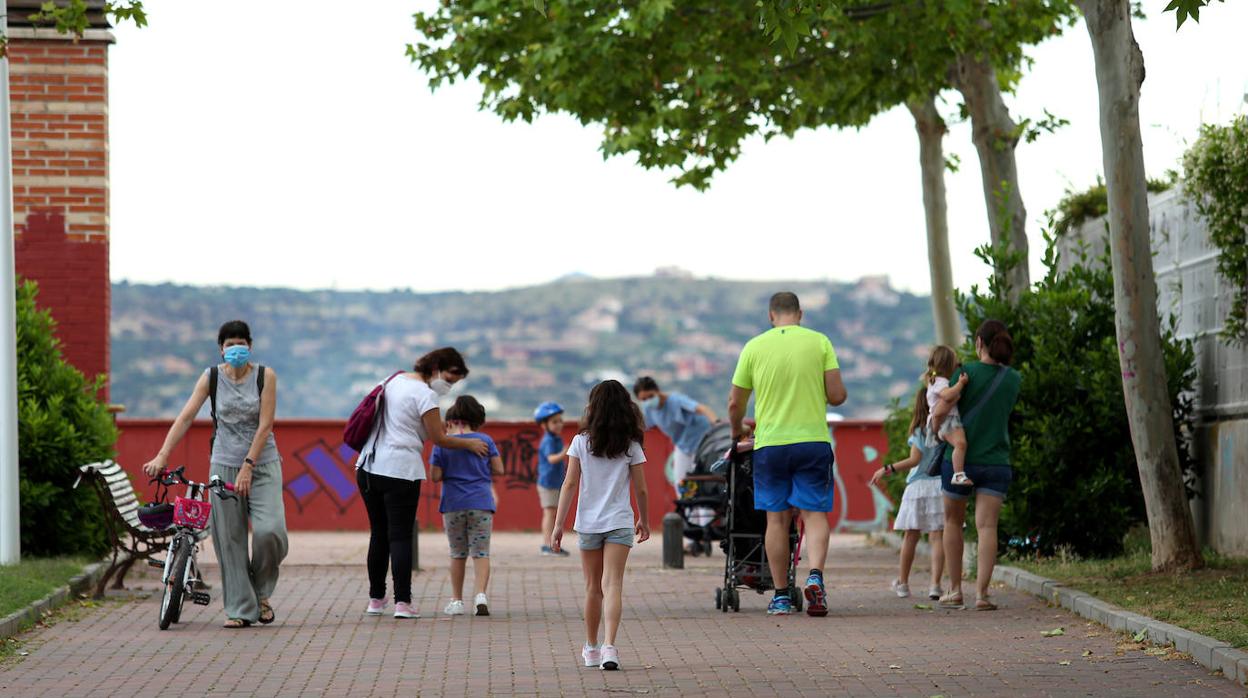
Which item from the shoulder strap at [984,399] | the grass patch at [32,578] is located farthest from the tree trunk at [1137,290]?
the grass patch at [32,578]

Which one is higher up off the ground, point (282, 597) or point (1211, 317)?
point (1211, 317)

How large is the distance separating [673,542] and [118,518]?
5.35 m

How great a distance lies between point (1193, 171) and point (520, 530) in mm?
14659

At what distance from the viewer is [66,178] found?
18.0 meters

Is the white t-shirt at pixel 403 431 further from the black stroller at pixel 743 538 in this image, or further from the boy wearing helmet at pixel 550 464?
the boy wearing helmet at pixel 550 464

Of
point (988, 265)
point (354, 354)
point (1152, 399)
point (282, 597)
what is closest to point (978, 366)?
point (1152, 399)

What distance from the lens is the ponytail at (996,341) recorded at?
11883mm

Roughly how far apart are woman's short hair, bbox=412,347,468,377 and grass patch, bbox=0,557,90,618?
300 centimetres

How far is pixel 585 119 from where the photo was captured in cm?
1967

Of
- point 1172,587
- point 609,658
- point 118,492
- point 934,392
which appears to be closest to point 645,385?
point 118,492

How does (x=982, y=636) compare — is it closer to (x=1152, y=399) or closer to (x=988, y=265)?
(x=1152, y=399)

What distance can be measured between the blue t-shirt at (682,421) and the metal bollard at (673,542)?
226cm

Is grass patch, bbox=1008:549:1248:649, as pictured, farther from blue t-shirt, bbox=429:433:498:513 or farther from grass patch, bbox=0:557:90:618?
grass patch, bbox=0:557:90:618

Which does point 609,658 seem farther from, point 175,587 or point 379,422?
point 175,587
